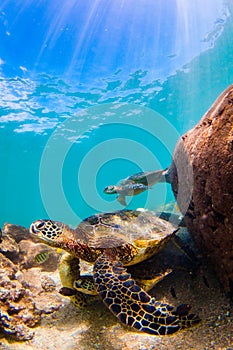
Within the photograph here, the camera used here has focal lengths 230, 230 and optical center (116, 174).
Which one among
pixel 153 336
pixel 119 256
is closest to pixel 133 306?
pixel 153 336

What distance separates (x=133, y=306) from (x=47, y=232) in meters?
1.74

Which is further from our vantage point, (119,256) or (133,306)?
(119,256)

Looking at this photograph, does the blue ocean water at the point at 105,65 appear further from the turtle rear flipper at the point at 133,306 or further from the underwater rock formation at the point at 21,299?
the turtle rear flipper at the point at 133,306

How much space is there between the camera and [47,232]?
11.7 feet

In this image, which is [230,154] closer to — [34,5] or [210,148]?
[210,148]

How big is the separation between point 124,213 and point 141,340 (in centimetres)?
207

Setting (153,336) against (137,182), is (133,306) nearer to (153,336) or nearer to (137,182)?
(153,336)

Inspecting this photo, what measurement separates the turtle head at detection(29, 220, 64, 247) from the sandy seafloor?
3.89ft

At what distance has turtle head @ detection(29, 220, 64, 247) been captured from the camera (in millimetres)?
3535

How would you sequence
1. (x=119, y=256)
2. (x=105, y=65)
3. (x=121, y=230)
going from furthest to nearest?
(x=105, y=65) → (x=121, y=230) → (x=119, y=256)

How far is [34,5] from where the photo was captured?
15.9 metres

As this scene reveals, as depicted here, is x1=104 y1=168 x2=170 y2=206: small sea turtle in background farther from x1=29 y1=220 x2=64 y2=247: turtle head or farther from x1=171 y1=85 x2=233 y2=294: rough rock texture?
x1=29 y1=220 x2=64 y2=247: turtle head

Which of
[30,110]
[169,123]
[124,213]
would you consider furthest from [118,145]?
[124,213]

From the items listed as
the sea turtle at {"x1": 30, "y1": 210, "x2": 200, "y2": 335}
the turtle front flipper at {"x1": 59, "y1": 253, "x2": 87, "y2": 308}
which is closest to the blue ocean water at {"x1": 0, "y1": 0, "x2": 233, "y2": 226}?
the sea turtle at {"x1": 30, "y1": 210, "x2": 200, "y2": 335}
